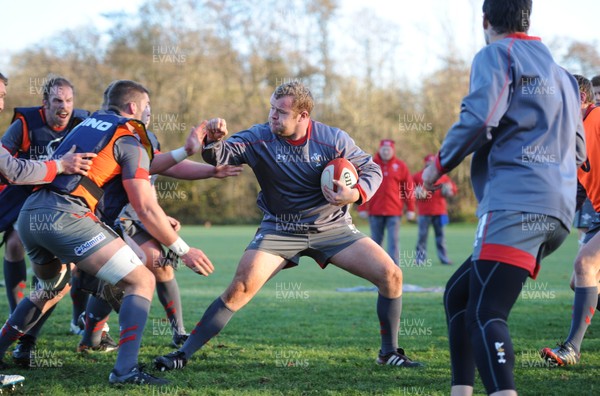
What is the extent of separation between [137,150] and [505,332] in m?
2.80

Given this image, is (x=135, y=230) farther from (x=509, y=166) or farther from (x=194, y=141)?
(x=509, y=166)

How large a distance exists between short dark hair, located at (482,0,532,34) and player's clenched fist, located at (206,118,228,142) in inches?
87.6

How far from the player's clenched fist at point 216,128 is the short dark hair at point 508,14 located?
7.30ft

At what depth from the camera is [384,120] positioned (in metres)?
42.8

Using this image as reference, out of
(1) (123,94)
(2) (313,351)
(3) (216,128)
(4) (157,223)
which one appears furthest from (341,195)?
(1) (123,94)

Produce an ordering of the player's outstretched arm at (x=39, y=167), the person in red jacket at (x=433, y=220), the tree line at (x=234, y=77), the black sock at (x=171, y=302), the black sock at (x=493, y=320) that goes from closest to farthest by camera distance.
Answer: the black sock at (x=493, y=320) < the player's outstretched arm at (x=39, y=167) < the black sock at (x=171, y=302) < the person in red jacket at (x=433, y=220) < the tree line at (x=234, y=77)

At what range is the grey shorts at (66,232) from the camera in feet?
15.3

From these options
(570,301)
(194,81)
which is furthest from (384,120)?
(570,301)

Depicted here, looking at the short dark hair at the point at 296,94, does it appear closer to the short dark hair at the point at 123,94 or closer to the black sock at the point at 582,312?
the short dark hair at the point at 123,94

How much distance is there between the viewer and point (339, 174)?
17.9 ft

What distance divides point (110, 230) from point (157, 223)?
35 centimetres

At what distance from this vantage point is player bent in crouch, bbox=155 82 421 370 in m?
5.46

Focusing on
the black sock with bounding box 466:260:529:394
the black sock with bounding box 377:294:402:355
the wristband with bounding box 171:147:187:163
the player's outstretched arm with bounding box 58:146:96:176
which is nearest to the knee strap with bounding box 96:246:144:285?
the player's outstretched arm with bounding box 58:146:96:176

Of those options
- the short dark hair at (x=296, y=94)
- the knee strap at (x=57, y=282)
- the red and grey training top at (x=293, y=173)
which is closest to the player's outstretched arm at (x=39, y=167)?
the knee strap at (x=57, y=282)
